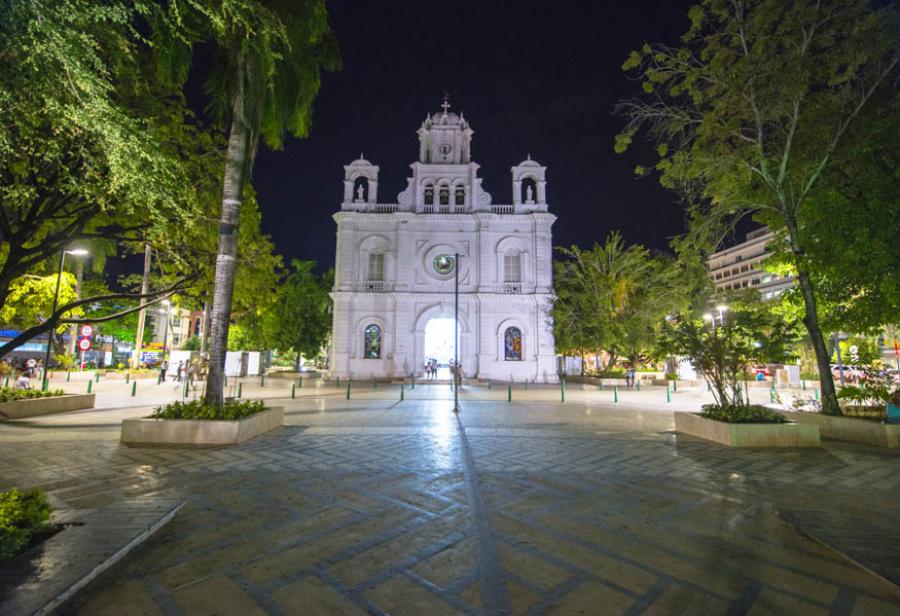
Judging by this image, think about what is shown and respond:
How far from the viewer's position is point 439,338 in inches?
1725

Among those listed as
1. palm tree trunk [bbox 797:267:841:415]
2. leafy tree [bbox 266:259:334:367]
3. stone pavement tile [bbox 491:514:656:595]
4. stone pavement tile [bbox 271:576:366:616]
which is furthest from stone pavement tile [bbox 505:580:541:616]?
leafy tree [bbox 266:259:334:367]

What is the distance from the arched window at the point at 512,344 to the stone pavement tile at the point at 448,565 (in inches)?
1061

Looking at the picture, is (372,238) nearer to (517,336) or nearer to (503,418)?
(517,336)

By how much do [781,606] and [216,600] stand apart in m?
3.98

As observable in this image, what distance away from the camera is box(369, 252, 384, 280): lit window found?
31672 millimetres

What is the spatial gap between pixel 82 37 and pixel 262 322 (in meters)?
34.2

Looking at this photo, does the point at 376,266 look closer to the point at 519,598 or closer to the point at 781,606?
the point at 519,598

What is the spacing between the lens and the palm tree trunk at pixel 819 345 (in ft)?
32.3

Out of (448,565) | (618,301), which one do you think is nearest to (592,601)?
(448,565)

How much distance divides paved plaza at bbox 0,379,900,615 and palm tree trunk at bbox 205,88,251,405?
180cm

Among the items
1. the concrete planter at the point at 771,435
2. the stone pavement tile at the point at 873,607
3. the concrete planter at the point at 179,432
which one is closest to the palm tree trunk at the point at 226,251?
the concrete planter at the point at 179,432

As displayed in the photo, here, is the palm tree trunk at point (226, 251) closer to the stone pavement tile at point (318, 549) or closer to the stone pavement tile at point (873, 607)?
the stone pavement tile at point (318, 549)

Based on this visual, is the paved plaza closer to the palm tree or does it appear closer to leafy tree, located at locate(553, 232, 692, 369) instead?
the palm tree

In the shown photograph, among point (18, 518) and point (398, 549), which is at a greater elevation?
point (18, 518)
